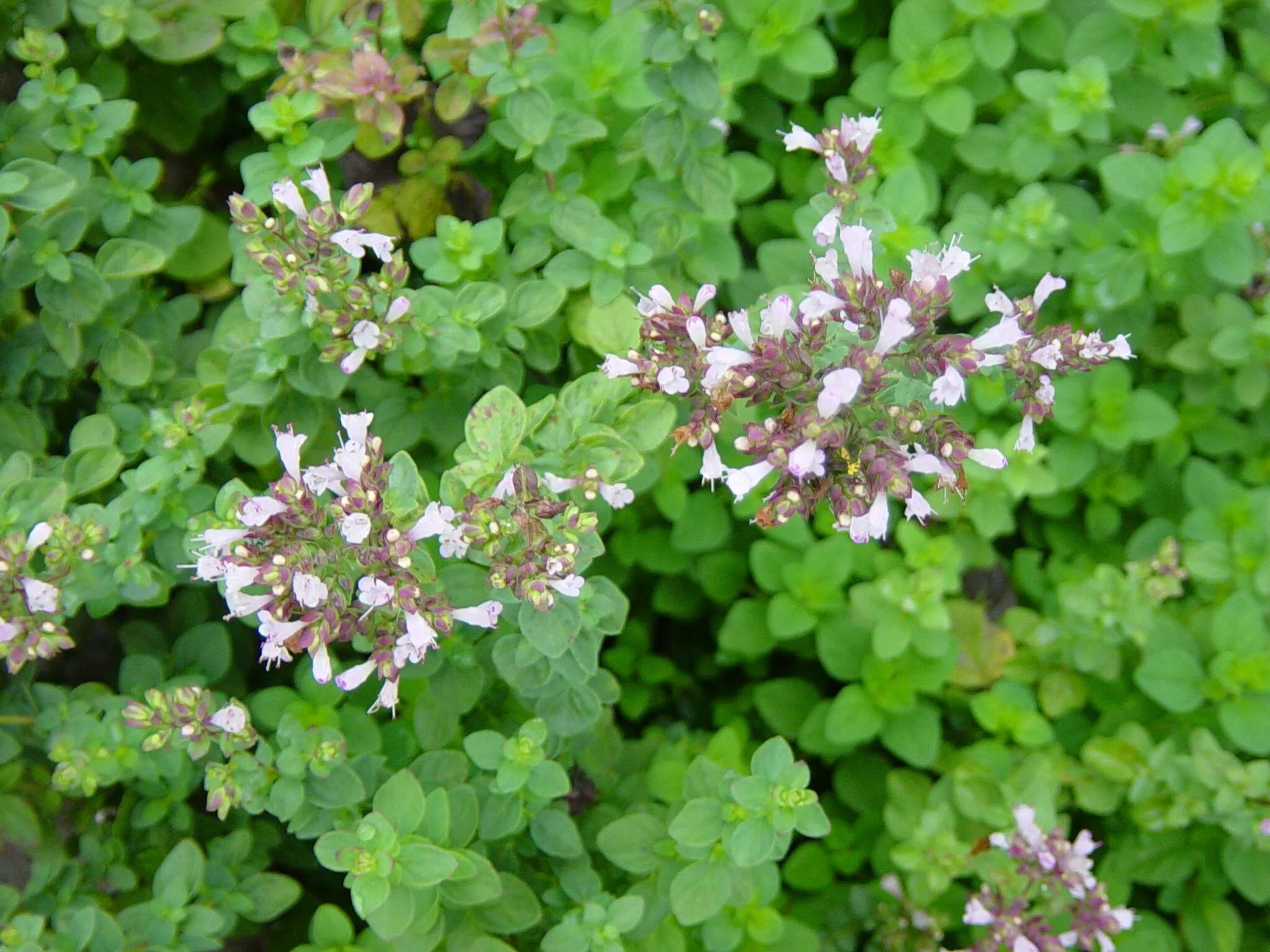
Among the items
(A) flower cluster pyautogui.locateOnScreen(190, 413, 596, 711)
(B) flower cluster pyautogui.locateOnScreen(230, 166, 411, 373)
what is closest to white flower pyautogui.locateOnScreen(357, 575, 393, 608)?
(A) flower cluster pyautogui.locateOnScreen(190, 413, 596, 711)

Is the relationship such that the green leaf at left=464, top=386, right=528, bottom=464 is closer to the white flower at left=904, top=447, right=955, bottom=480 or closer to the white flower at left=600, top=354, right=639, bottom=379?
the white flower at left=600, top=354, right=639, bottom=379

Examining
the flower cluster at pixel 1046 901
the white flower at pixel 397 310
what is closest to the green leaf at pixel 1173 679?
the flower cluster at pixel 1046 901

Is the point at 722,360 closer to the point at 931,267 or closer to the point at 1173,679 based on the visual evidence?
the point at 931,267

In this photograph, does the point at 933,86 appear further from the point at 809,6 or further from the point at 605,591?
the point at 605,591

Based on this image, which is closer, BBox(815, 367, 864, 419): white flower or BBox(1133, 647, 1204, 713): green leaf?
BBox(815, 367, 864, 419): white flower

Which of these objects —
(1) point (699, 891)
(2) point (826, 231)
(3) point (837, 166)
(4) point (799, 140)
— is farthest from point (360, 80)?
(1) point (699, 891)

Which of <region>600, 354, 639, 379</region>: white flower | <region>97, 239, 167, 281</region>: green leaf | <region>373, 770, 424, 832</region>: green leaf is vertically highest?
<region>600, 354, 639, 379</region>: white flower

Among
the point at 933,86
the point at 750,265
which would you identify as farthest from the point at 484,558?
the point at 933,86
